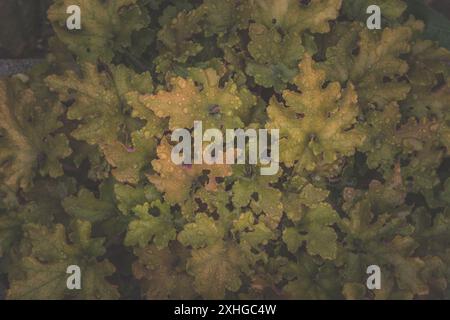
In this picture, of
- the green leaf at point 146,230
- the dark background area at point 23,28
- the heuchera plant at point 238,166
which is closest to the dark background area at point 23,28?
A: the dark background area at point 23,28

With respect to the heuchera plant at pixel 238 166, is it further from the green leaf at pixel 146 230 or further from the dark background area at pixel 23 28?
the dark background area at pixel 23 28

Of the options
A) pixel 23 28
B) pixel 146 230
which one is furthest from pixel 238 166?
pixel 23 28

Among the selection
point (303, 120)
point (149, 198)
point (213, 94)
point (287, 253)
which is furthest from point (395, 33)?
point (149, 198)

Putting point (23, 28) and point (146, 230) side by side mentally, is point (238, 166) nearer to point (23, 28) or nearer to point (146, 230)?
point (146, 230)

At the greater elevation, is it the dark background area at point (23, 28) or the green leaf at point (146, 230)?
the dark background area at point (23, 28)

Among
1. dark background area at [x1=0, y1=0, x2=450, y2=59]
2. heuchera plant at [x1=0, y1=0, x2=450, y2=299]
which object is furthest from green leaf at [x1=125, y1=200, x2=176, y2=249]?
dark background area at [x1=0, y1=0, x2=450, y2=59]
